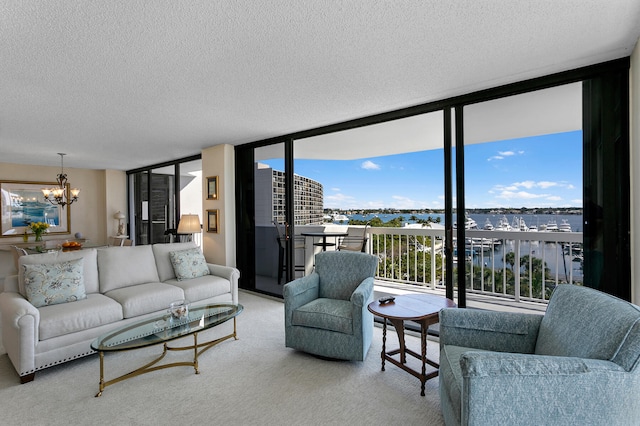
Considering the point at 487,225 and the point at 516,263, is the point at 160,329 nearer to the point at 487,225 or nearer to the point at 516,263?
the point at 487,225

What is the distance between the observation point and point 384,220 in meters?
5.57

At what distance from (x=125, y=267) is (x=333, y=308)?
2.58 meters

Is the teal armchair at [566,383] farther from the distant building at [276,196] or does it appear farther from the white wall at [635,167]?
the distant building at [276,196]

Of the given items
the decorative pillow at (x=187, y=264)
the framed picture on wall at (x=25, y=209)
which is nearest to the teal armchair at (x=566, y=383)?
the decorative pillow at (x=187, y=264)

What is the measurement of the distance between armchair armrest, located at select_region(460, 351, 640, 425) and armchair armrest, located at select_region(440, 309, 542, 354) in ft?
1.98

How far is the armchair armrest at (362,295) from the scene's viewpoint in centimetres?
261

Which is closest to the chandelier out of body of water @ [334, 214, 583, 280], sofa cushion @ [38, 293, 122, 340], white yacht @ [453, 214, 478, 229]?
sofa cushion @ [38, 293, 122, 340]

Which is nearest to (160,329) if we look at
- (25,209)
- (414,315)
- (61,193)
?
(414,315)

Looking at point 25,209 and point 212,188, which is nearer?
point 212,188

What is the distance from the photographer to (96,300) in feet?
9.91

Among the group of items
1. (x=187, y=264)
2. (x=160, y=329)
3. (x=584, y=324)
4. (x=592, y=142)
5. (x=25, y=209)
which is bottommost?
(x=160, y=329)

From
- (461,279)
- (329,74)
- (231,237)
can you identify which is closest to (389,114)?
(329,74)

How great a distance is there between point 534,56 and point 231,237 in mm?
4575

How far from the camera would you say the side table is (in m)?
2.27
